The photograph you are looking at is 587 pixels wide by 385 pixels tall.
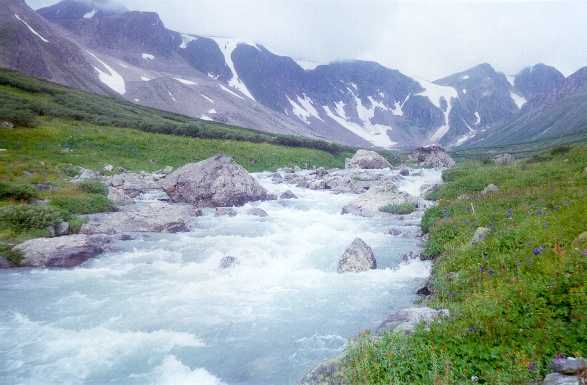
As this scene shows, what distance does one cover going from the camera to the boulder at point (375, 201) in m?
26.7

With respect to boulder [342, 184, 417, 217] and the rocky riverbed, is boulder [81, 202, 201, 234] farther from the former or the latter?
boulder [342, 184, 417, 217]

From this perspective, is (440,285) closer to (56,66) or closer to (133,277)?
(133,277)

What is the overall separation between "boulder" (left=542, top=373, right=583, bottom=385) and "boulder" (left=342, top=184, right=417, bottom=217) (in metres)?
21.1

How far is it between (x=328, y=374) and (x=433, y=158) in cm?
8317

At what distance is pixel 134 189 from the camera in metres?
31.2

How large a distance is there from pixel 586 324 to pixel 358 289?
807 centimetres


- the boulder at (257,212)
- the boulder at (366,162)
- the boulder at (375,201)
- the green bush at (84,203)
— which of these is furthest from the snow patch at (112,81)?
the boulder at (375,201)

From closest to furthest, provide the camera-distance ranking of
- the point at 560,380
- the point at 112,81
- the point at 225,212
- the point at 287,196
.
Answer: the point at 560,380 → the point at 225,212 → the point at 287,196 → the point at 112,81

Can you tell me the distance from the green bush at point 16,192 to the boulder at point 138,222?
3.50 meters

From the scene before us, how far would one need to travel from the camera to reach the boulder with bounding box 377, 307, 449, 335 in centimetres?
765

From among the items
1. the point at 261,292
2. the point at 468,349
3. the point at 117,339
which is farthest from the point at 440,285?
the point at 117,339

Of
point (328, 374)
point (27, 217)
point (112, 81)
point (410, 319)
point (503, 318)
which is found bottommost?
point (328, 374)

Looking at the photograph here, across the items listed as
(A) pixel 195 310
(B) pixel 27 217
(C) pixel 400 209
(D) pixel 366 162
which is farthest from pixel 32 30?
(A) pixel 195 310

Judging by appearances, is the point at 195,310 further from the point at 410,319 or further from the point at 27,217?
the point at 27,217
